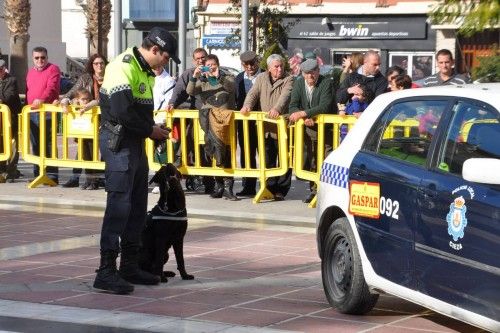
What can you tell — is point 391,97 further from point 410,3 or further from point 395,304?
point 410,3

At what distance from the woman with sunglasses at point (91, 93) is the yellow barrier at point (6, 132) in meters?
0.96

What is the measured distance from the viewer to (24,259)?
10.7 metres

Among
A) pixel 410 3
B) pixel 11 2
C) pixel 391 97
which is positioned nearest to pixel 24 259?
pixel 391 97

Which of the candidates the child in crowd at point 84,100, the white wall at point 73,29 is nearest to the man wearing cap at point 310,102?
the child in crowd at point 84,100

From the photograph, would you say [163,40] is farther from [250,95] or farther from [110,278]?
[250,95]

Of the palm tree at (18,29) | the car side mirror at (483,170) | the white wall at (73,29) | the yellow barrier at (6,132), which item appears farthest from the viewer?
the white wall at (73,29)

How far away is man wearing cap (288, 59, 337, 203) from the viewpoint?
14852 mm

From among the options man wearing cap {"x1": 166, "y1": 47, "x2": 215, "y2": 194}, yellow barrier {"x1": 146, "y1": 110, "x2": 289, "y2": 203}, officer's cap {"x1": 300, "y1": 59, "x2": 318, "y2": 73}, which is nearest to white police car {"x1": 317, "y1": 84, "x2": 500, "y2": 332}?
officer's cap {"x1": 300, "y1": 59, "x2": 318, "y2": 73}

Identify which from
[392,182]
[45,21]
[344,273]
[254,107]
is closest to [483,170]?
[392,182]

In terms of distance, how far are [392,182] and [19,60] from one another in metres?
37.0

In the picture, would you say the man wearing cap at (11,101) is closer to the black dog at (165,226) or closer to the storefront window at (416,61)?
the black dog at (165,226)

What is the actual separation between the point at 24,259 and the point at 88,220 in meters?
2.86

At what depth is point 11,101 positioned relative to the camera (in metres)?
17.6

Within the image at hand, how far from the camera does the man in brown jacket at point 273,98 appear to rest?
50.7 feet
